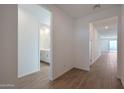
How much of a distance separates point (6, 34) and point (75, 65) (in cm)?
391

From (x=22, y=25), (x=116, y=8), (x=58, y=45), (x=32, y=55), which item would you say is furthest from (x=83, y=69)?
(x=22, y=25)

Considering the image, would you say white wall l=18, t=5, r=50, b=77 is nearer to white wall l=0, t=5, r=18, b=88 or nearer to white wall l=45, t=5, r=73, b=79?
white wall l=45, t=5, r=73, b=79

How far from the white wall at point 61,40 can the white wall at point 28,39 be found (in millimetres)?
626

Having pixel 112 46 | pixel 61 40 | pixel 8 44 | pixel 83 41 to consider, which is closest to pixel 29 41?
pixel 61 40

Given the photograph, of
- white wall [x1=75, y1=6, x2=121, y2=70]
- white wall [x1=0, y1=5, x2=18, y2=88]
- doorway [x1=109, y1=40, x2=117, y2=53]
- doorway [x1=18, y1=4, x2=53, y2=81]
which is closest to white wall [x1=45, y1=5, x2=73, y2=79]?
doorway [x1=18, y1=4, x2=53, y2=81]

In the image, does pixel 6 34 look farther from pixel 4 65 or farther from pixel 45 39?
pixel 45 39

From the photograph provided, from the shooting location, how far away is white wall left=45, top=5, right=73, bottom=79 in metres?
3.23

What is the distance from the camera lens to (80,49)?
15.0ft

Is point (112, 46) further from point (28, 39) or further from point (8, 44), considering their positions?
point (8, 44)

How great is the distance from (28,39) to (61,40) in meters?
1.31

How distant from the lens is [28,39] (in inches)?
143

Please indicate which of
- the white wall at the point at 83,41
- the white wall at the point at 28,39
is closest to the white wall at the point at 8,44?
the white wall at the point at 28,39

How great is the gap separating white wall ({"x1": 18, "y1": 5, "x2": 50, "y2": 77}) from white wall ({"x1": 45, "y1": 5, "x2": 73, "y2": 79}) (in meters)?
0.63

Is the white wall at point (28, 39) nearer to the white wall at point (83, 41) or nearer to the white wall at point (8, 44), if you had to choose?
the white wall at point (8, 44)
